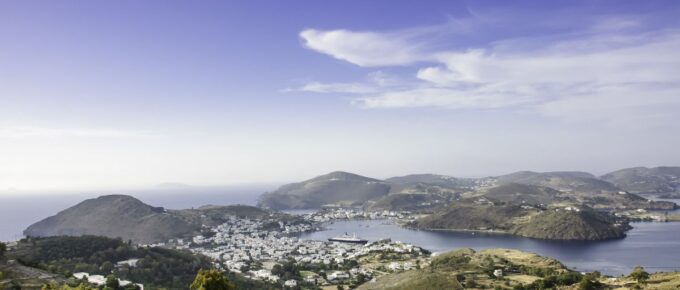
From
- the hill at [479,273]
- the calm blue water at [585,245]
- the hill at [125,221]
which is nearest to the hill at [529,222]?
the calm blue water at [585,245]

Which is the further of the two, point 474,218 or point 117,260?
point 474,218

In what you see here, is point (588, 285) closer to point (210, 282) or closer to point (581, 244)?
point (210, 282)

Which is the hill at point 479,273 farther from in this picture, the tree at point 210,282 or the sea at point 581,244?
the tree at point 210,282

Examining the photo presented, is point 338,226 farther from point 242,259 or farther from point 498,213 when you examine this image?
point 242,259

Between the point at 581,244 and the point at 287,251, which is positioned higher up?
the point at 581,244

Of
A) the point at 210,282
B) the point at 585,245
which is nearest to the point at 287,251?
the point at 585,245

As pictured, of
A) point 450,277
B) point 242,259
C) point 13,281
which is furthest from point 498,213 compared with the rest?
point 13,281
